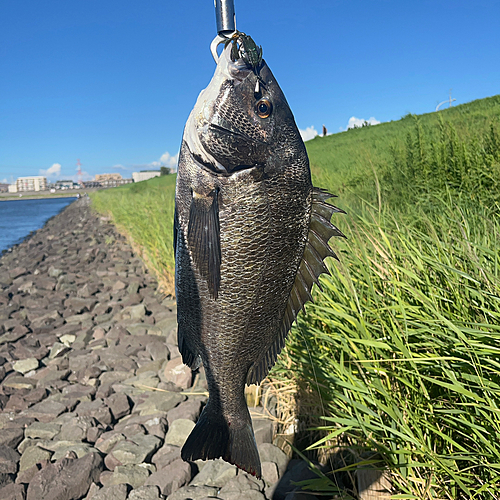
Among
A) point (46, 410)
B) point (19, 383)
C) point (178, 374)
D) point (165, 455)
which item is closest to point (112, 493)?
point (165, 455)

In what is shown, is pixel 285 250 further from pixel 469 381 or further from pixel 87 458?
pixel 87 458

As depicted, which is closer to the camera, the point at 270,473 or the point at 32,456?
the point at 270,473

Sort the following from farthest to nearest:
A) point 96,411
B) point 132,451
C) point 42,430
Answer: point 96,411, point 42,430, point 132,451

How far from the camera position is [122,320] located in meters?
7.21

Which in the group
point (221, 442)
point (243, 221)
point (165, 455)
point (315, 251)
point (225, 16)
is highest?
point (225, 16)

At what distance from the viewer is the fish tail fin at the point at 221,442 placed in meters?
1.55

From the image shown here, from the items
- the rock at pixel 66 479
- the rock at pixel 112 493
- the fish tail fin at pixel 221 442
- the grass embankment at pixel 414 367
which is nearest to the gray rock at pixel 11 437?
the rock at pixel 66 479

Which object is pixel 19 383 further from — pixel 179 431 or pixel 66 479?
pixel 179 431

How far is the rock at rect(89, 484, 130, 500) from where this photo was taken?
3.02 metres

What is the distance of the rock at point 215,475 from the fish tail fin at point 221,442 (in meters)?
1.78

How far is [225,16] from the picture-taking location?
53.7 inches

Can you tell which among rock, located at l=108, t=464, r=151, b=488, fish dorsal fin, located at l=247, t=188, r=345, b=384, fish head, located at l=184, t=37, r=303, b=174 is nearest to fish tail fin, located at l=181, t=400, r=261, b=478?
fish dorsal fin, located at l=247, t=188, r=345, b=384

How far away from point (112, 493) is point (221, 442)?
81.0 inches

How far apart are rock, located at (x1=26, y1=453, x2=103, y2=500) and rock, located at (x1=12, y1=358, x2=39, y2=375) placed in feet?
8.91
